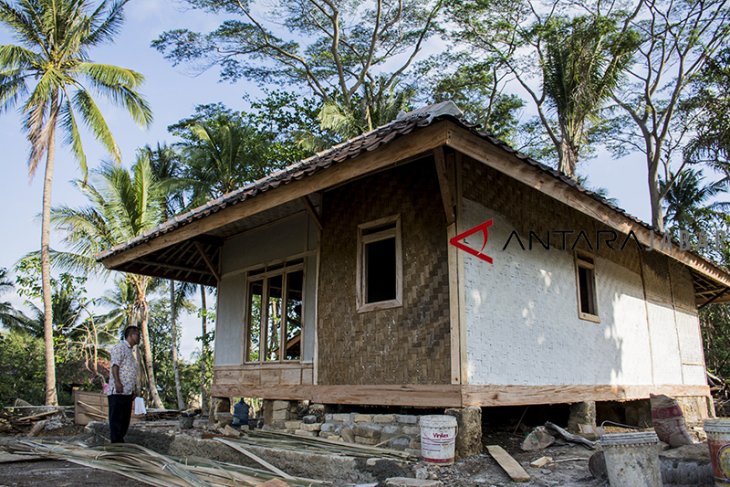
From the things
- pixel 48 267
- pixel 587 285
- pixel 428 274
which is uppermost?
pixel 48 267

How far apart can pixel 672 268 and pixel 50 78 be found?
56.8 feet

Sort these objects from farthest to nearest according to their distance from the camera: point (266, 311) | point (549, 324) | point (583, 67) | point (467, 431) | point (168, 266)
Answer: point (583, 67), point (168, 266), point (266, 311), point (549, 324), point (467, 431)

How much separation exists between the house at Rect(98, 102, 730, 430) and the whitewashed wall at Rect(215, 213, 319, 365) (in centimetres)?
3

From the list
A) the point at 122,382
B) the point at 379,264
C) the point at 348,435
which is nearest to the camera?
the point at 348,435

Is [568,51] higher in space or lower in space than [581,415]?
higher

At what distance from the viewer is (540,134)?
86.8 ft

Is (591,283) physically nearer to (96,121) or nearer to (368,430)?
(368,430)

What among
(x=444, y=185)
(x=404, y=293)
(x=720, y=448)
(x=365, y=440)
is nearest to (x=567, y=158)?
(x=404, y=293)

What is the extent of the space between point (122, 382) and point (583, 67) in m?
17.3

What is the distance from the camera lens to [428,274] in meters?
7.02

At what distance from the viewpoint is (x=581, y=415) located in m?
8.38

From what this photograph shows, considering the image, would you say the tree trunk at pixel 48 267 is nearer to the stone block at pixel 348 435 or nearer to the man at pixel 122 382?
the man at pixel 122 382

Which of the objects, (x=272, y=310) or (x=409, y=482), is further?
(x=272, y=310)

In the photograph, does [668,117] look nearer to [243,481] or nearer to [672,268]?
[672,268]
